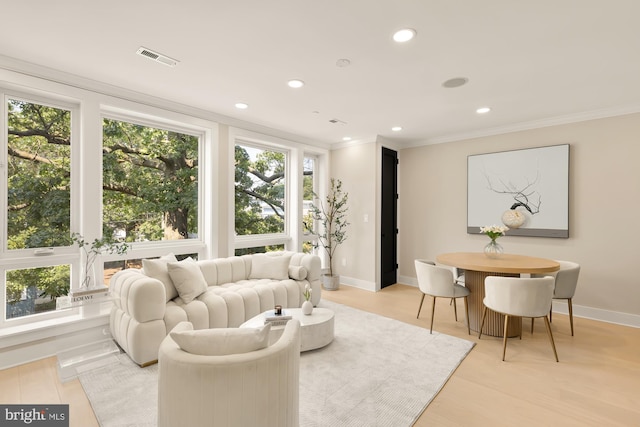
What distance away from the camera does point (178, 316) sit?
8.98 feet

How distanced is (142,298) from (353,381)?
1.85 meters

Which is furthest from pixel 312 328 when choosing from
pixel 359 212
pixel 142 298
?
pixel 359 212

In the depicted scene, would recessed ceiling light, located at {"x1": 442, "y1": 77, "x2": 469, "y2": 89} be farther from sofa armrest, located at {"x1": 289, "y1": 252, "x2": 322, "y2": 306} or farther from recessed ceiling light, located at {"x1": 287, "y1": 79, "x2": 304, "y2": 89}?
sofa armrest, located at {"x1": 289, "y1": 252, "x2": 322, "y2": 306}

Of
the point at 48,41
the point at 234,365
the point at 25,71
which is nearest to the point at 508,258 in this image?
the point at 234,365

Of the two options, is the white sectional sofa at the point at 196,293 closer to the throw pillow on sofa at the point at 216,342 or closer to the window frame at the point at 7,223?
the window frame at the point at 7,223

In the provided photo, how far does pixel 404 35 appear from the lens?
217 centimetres

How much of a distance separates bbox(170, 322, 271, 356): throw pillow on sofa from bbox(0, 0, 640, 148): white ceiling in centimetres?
192

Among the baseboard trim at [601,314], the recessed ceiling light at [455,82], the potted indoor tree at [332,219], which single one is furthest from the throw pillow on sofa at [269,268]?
the baseboard trim at [601,314]

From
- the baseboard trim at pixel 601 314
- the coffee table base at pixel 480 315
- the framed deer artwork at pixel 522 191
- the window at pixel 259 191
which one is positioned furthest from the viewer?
the window at pixel 259 191

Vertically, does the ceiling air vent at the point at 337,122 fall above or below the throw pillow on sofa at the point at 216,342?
above

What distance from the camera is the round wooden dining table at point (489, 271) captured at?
3.04m

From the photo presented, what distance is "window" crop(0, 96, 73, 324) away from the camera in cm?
278

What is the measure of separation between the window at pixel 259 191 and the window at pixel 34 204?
201 centimetres

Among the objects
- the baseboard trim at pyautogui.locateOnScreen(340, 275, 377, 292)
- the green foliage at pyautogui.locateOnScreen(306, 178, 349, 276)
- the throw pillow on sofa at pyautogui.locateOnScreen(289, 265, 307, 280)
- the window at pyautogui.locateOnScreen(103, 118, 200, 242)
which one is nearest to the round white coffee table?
the throw pillow on sofa at pyautogui.locateOnScreen(289, 265, 307, 280)
